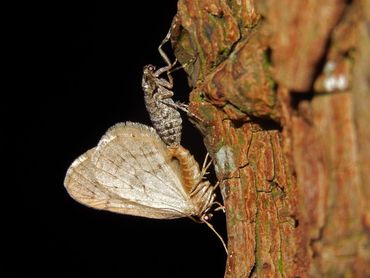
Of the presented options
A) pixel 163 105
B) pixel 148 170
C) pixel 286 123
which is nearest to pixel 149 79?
pixel 163 105

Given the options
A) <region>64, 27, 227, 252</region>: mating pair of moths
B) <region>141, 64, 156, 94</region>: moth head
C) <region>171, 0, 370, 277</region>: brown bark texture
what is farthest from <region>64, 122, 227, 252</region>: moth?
<region>171, 0, 370, 277</region>: brown bark texture

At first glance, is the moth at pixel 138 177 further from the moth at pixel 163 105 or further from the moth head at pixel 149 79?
the moth head at pixel 149 79

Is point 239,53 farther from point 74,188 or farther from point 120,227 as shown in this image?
point 120,227

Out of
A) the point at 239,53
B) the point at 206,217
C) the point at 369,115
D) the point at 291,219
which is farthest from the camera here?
the point at 206,217

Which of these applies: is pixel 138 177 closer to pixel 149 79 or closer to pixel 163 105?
pixel 163 105

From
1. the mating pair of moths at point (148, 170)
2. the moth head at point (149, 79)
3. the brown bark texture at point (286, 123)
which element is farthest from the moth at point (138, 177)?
the brown bark texture at point (286, 123)

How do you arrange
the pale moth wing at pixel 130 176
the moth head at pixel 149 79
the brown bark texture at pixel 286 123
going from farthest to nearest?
the moth head at pixel 149 79 → the pale moth wing at pixel 130 176 → the brown bark texture at pixel 286 123

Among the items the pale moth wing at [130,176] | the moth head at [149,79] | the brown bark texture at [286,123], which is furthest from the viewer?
the moth head at [149,79]

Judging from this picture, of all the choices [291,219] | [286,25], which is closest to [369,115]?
[286,25]
